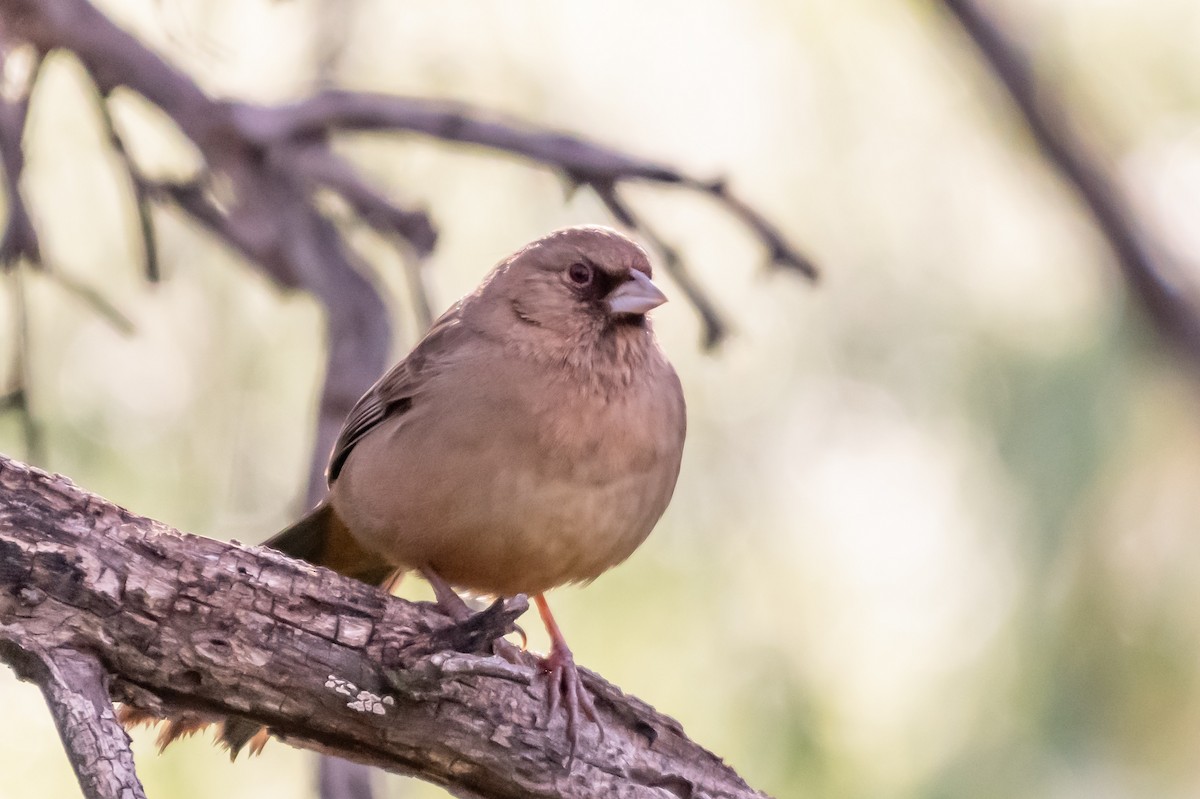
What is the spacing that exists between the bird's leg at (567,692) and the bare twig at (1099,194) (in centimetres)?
172

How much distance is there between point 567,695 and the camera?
3.95 metres

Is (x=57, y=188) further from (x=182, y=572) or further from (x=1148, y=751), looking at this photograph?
(x=1148, y=751)

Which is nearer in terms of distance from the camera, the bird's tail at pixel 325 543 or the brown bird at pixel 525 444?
the brown bird at pixel 525 444

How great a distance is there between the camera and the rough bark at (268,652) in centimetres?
320

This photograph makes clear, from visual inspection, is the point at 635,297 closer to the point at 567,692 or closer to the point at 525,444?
the point at 525,444

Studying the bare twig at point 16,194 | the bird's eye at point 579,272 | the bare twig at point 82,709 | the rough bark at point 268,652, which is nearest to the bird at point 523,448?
the bird's eye at point 579,272

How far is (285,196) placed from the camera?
17.6 ft

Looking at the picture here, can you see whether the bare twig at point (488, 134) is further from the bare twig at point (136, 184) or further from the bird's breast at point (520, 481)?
the bird's breast at point (520, 481)

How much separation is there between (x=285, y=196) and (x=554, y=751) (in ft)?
8.07

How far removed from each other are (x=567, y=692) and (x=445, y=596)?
511mm

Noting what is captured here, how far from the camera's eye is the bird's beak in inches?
180

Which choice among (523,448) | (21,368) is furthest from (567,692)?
(21,368)

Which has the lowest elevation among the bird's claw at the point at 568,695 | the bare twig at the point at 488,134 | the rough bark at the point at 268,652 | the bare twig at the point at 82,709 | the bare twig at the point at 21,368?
the bare twig at the point at 82,709

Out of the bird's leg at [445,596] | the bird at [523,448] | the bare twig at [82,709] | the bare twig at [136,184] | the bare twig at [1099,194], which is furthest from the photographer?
the bare twig at [136,184]
